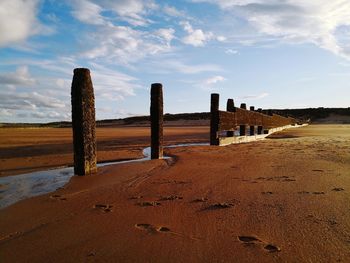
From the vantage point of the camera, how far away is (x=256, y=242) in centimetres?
256

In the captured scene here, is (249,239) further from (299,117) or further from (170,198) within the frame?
(299,117)

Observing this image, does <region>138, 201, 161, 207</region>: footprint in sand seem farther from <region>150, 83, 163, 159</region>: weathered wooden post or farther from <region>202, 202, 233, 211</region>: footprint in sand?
<region>150, 83, 163, 159</region>: weathered wooden post

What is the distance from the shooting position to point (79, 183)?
5289 mm

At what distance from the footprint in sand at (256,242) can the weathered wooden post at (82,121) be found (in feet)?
13.5

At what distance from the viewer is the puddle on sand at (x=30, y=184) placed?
460 centimetres

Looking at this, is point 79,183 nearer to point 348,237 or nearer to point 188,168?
point 188,168

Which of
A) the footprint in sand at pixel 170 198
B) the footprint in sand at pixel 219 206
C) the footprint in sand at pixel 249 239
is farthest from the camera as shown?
the footprint in sand at pixel 170 198

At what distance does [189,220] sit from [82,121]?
3692 millimetres

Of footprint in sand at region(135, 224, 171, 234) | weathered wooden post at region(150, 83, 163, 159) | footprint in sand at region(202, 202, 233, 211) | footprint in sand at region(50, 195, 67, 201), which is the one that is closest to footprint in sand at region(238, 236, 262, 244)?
footprint in sand at region(135, 224, 171, 234)

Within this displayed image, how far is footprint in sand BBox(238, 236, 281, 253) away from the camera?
2.41m

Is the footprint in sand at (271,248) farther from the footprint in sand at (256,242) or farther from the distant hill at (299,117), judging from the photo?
the distant hill at (299,117)

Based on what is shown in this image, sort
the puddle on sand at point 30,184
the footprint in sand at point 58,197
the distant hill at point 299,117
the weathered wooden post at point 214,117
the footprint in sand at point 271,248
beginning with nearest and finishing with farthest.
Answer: the footprint in sand at point 271,248
the footprint in sand at point 58,197
the puddle on sand at point 30,184
the weathered wooden post at point 214,117
the distant hill at point 299,117

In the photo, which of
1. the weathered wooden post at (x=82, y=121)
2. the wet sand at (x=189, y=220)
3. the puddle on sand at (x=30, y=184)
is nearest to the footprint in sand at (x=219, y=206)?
the wet sand at (x=189, y=220)

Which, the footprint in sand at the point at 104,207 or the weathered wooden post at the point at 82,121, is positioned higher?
the weathered wooden post at the point at 82,121
